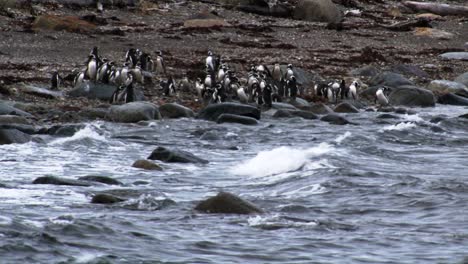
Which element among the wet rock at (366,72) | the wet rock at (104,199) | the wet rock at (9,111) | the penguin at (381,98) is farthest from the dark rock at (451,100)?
the wet rock at (104,199)

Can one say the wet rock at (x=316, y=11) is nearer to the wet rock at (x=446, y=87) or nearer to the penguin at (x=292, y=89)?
the wet rock at (x=446, y=87)

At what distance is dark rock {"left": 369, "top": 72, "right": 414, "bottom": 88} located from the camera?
75.7 ft

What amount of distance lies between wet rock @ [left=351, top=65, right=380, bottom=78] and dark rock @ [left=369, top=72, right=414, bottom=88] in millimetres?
780

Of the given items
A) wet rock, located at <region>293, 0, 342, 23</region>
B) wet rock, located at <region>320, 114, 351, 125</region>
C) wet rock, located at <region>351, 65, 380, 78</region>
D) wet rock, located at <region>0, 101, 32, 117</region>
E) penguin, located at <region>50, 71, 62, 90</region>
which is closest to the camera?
wet rock, located at <region>0, 101, 32, 117</region>

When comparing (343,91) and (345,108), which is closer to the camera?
(345,108)

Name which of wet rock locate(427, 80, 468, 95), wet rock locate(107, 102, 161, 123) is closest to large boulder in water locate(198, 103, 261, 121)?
wet rock locate(107, 102, 161, 123)

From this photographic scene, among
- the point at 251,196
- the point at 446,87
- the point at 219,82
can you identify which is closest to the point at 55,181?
the point at 251,196

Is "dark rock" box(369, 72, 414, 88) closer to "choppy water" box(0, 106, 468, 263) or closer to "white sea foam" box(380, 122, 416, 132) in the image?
"white sea foam" box(380, 122, 416, 132)

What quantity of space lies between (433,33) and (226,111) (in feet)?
50.7

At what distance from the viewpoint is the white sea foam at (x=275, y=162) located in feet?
43.3

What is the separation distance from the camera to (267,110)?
19500 millimetres

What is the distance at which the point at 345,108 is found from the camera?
20.1 m

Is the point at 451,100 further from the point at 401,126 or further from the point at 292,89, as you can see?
the point at 401,126

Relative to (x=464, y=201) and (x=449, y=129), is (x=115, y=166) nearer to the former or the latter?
(x=464, y=201)
